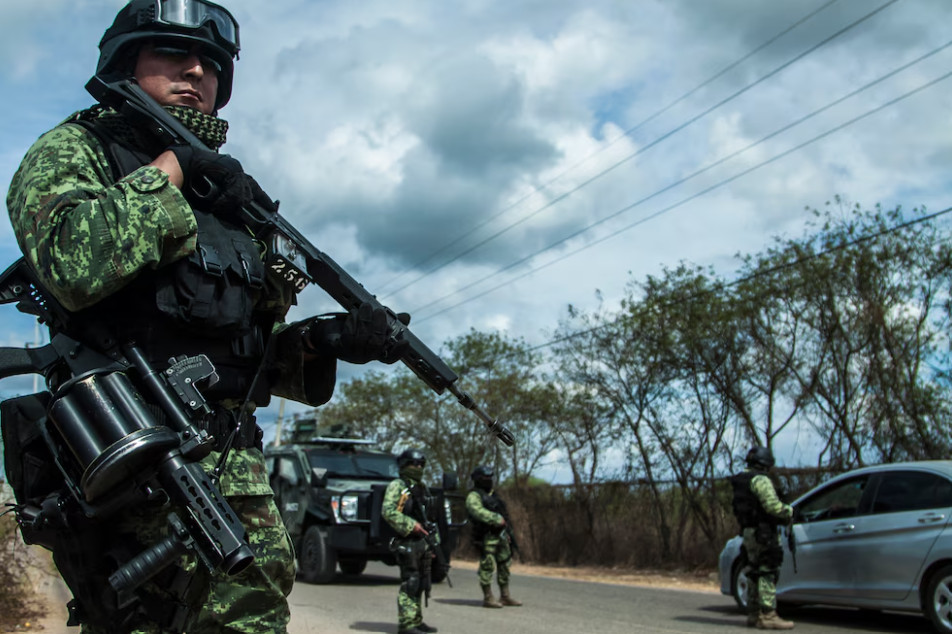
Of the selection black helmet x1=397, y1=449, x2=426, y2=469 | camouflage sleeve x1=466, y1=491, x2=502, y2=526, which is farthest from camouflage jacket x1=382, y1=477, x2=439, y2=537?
camouflage sleeve x1=466, y1=491, x2=502, y2=526

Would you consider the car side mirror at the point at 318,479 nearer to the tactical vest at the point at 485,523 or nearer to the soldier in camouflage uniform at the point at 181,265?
the tactical vest at the point at 485,523

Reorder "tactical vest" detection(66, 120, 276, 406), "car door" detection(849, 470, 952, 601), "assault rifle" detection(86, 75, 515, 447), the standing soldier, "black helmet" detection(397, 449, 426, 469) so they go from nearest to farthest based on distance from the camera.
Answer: "tactical vest" detection(66, 120, 276, 406)
"assault rifle" detection(86, 75, 515, 447)
"car door" detection(849, 470, 952, 601)
"black helmet" detection(397, 449, 426, 469)
the standing soldier

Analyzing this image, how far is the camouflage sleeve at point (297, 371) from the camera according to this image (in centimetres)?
287

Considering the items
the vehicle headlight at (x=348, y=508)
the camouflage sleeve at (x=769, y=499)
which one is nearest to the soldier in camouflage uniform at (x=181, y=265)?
the camouflage sleeve at (x=769, y=499)

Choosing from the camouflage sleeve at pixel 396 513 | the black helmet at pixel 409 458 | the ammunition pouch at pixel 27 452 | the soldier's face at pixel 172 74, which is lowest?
the ammunition pouch at pixel 27 452

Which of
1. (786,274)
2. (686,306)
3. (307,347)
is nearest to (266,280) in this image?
(307,347)

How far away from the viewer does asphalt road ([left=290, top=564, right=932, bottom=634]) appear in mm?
8758

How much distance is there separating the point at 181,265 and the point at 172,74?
2.22ft

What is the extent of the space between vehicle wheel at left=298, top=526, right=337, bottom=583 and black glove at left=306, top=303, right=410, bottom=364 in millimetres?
10904

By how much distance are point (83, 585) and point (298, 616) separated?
7.53 metres

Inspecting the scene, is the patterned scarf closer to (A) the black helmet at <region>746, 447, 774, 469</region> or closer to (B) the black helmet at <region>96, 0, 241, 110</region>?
(B) the black helmet at <region>96, 0, 241, 110</region>

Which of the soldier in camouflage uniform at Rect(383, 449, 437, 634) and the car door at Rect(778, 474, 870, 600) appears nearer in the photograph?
the soldier in camouflage uniform at Rect(383, 449, 437, 634)

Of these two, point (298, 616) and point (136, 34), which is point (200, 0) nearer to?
point (136, 34)

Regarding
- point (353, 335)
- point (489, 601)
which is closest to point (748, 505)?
point (489, 601)
